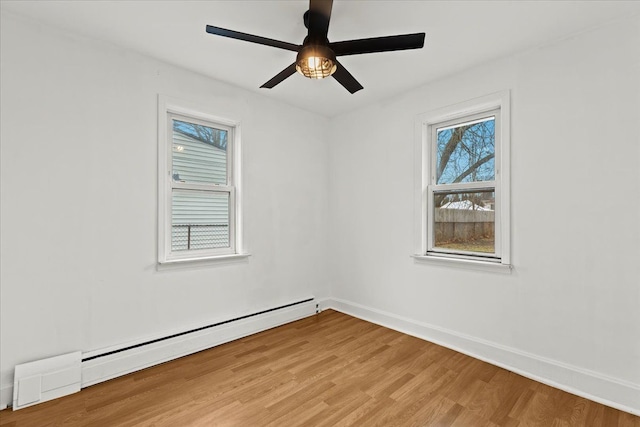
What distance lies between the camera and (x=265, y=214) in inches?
142

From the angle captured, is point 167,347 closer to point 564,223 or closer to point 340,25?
point 340,25

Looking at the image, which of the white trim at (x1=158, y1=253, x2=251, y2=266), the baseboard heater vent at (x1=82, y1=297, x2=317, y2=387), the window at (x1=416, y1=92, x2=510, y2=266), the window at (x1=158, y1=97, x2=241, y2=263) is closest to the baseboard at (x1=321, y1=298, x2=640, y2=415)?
the window at (x1=416, y1=92, x2=510, y2=266)

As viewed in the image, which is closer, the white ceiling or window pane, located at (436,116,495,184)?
the white ceiling

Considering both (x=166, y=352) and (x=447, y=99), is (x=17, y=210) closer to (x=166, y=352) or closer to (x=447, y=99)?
(x=166, y=352)

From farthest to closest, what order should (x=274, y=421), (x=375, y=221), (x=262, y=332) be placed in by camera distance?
1. (x=375, y=221)
2. (x=262, y=332)
3. (x=274, y=421)

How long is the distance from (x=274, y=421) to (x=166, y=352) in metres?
1.37

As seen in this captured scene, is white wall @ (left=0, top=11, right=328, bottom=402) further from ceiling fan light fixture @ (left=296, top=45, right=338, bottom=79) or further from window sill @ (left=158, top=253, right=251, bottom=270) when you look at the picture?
ceiling fan light fixture @ (left=296, top=45, right=338, bottom=79)

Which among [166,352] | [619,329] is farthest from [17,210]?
[619,329]

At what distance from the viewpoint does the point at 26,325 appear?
7.09 feet

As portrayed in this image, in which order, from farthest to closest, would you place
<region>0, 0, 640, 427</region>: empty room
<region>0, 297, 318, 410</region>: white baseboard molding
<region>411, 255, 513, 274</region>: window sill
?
<region>411, 255, 513, 274</region>: window sill, <region>0, 297, 318, 410</region>: white baseboard molding, <region>0, 0, 640, 427</region>: empty room

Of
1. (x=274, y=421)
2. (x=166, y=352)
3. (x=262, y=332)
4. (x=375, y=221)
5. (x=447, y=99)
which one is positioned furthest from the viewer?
(x=375, y=221)

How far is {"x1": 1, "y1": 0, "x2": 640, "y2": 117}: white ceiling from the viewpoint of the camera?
2.05m

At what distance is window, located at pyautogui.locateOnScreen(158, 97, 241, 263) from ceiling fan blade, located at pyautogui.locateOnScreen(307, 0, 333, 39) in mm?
1725

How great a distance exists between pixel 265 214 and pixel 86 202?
1716mm
